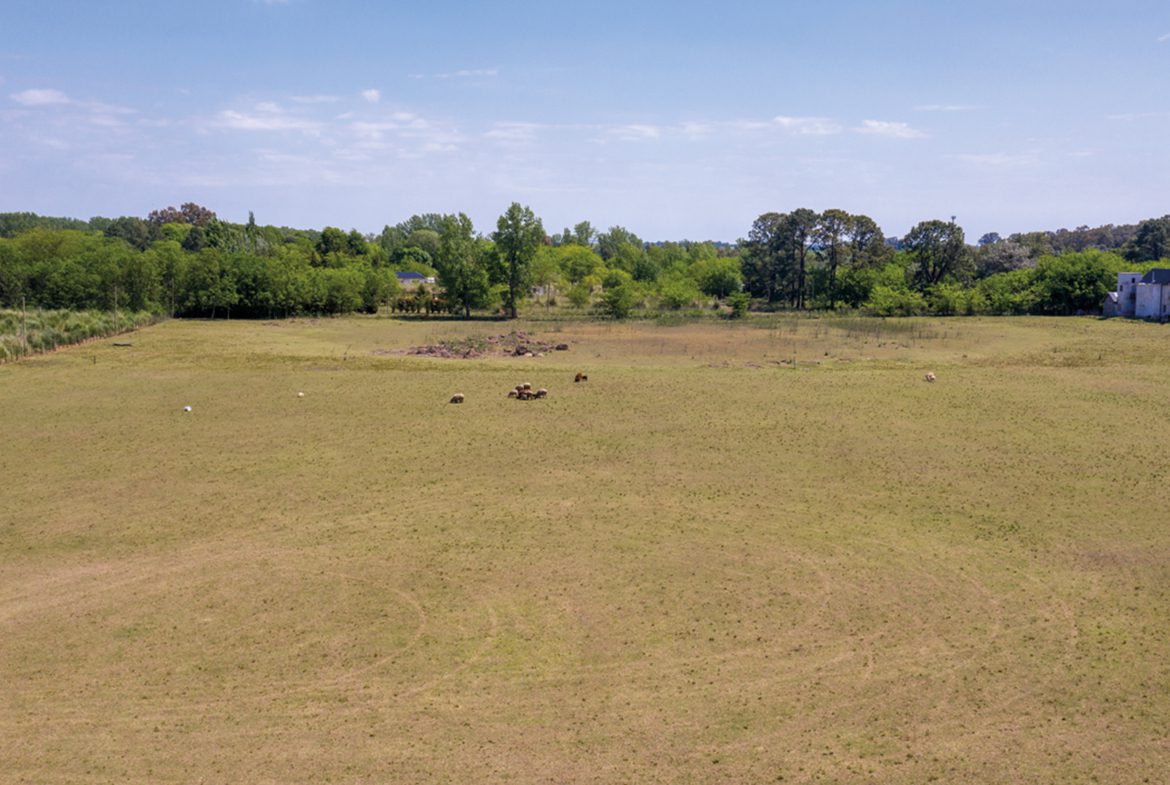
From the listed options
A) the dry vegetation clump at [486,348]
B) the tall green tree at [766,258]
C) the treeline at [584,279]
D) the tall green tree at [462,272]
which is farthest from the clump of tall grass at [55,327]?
the tall green tree at [766,258]

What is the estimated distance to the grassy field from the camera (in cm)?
1234

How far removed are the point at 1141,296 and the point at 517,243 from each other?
6350 cm

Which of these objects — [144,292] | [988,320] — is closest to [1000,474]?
[988,320]

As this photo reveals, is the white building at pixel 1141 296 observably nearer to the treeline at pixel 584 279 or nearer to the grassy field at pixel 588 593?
the treeline at pixel 584 279

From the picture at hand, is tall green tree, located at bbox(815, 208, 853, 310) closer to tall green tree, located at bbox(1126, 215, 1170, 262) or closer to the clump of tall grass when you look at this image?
tall green tree, located at bbox(1126, 215, 1170, 262)

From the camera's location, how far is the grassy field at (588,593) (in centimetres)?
1234

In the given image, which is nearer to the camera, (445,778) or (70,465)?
(445,778)

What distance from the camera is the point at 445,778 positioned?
1161 cm

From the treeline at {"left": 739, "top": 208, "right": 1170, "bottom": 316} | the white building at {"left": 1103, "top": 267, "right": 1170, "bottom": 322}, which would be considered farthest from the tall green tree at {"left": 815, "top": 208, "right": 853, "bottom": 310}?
the white building at {"left": 1103, "top": 267, "right": 1170, "bottom": 322}

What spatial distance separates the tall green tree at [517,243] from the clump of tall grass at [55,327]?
119 ft

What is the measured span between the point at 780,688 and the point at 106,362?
50955 millimetres

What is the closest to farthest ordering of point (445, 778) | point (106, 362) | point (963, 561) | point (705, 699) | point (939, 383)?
point (445, 778) < point (705, 699) < point (963, 561) < point (939, 383) < point (106, 362)

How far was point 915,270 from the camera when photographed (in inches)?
4237

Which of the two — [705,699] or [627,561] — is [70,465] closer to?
[627,561]
